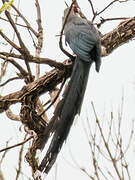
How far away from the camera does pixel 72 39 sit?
290 centimetres

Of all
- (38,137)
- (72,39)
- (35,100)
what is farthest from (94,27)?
(38,137)

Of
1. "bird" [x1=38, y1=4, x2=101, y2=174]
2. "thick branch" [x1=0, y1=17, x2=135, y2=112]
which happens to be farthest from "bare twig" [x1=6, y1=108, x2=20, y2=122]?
"bird" [x1=38, y1=4, x2=101, y2=174]

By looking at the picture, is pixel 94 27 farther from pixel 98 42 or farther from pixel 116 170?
pixel 116 170

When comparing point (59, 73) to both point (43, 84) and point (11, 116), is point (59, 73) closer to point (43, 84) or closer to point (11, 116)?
point (43, 84)

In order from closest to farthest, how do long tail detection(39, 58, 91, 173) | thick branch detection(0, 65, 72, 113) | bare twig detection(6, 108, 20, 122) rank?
long tail detection(39, 58, 91, 173) → thick branch detection(0, 65, 72, 113) → bare twig detection(6, 108, 20, 122)

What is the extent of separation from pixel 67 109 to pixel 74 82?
0.78 feet

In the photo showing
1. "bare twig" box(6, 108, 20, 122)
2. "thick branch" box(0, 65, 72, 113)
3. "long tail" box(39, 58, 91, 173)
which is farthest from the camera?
"bare twig" box(6, 108, 20, 122)

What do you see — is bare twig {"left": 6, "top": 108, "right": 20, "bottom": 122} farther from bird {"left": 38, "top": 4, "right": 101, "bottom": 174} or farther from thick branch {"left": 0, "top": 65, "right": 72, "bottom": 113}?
bird {"left": 38, "top": 4, "right": 101, "bottom": 174}

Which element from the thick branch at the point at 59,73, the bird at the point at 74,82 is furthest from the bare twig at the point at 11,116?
the bird at the point at 74,82

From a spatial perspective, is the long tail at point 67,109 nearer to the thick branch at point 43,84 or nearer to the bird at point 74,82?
the bird at point 74,82

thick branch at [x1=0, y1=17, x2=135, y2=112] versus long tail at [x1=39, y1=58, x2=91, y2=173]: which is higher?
thick branch at [x1=0, y1=17, x2=135, y2=112]

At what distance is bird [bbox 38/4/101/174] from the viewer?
2.16 m

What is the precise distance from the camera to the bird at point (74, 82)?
216 cm

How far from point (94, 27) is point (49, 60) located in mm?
791
